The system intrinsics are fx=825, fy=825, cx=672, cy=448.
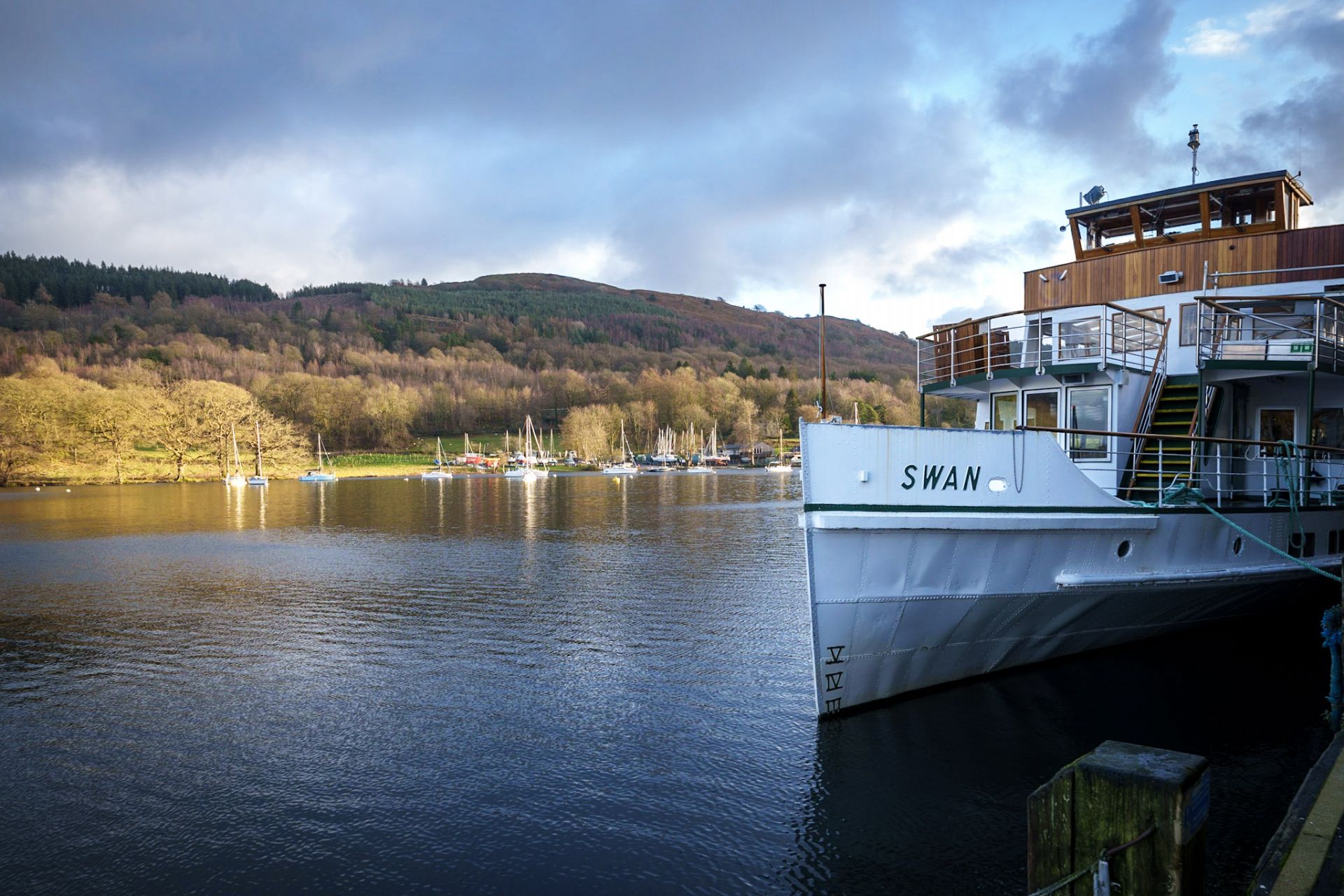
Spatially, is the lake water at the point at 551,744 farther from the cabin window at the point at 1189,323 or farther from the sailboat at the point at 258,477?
the sailboat at the point at 258,477

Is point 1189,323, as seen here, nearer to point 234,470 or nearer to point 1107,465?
point 1107,465

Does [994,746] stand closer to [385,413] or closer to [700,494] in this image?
[700,494]

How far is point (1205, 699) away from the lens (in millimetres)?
11133

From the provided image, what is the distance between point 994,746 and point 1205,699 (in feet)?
12.7

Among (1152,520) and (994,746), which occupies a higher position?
(1152,520)

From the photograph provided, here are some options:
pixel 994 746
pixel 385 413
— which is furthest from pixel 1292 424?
pixel 385 413

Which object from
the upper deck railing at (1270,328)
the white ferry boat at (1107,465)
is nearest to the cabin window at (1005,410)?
the white ferry boat at (1107,465)

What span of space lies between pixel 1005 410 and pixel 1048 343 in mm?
1358

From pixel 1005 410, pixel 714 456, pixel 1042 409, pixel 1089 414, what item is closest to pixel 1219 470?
pixel 1089 414

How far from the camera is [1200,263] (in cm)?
1471

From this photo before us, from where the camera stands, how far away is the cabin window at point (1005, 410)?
47.8 ft

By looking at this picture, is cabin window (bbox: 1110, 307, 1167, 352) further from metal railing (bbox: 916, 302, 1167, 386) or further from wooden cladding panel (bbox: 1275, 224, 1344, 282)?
wooden cladding panel (bbox: 1275, 224, 1344, 282)

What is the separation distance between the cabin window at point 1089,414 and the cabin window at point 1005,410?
39.8 inches

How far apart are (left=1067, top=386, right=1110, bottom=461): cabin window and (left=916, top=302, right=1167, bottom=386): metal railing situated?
567mm
